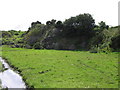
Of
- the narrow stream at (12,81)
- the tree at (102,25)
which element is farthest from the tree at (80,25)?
the narrow stream at (12,81)

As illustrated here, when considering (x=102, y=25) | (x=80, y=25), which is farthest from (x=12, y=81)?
(x=102, y=25)

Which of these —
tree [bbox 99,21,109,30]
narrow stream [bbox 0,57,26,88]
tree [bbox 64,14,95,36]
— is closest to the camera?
narrow stream [bbox 0,57,26,88]

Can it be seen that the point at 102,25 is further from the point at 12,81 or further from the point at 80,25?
the point at 12,81

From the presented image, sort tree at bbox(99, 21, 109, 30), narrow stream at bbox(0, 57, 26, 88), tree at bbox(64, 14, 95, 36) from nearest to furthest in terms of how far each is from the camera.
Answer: narrow stream at bbox(0, 57, 26, 88), tree at bbox(64, 14, 95, 36), tree at bbox(99, 21, 109, 30)

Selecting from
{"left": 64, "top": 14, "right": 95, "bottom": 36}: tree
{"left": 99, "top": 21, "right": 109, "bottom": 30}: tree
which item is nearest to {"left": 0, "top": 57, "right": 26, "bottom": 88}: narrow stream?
{"left": 64, "top": 14, "right": 95, "bottom": 36}: tree

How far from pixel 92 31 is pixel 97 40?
1449 centimetres

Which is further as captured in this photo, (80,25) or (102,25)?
(102,25)

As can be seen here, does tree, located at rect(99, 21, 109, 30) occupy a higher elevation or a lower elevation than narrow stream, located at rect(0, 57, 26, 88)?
higher

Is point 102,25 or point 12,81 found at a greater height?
point 102,25

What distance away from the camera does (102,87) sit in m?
21.8

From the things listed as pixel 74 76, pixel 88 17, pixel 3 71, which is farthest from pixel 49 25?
pixel 74 76

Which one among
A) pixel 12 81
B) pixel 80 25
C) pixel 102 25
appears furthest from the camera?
pixel 102 25

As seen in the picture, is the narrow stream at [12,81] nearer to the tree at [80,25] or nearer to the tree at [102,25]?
the tree at [80,25]

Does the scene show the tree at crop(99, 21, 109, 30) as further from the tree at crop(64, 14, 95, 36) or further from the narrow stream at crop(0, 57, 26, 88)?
the narrow stream at crop(0, 57, 26, 88)
